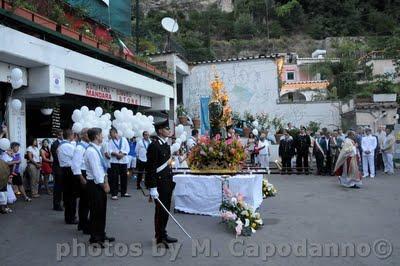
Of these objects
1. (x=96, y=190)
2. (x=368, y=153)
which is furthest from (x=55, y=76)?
(x=368, y=153)

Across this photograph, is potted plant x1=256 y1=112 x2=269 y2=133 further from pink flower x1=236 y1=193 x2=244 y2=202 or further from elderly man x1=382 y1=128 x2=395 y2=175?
pink flower x1=236 y1=193 x2=244 y2=202

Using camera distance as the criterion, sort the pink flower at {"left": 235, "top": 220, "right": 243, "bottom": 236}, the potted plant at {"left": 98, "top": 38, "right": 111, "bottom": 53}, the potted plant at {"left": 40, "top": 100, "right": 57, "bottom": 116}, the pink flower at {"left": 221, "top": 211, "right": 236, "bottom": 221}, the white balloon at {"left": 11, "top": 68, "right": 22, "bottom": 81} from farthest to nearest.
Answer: the potted plant at {"left": 98, "top": 38, "right": 111, "bottom": 53}, the potted plant at {"left": 40, "top": 100, "right": 57, "bottom": 116}, the white balloon at {"left": 11, "top": 68, "right": 22, "bottom": 81}, the pink flower at {"left": 221, "top": 211, "right": 236, "bottom": 221}, the pink flower at {"left": 235, "top": 220, "right": 243, "bottom": 236}

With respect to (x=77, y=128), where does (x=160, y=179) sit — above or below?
below

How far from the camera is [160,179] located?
729 centimetres

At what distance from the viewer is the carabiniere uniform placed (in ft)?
→ 23.7

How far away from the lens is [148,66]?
2103cm

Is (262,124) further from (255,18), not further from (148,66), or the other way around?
(255,18)

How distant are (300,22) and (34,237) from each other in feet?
241

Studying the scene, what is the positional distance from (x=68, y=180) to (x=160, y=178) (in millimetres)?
2881

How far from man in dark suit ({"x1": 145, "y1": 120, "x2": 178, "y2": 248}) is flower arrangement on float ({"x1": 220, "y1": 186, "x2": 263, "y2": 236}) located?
1261mm

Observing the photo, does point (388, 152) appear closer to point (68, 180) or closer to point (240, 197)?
point (240, 197)

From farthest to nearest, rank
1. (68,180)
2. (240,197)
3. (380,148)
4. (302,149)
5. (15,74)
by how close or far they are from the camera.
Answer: (380,148) < (302,149) < (15,74) < (68,180) < (240,197)

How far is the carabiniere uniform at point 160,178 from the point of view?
7.21 meters

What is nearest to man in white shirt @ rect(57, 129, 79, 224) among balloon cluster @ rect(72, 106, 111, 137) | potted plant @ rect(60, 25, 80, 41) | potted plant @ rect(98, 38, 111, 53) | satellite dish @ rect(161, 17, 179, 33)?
balloon cluster @ rect(72, 106, 111, 137)
